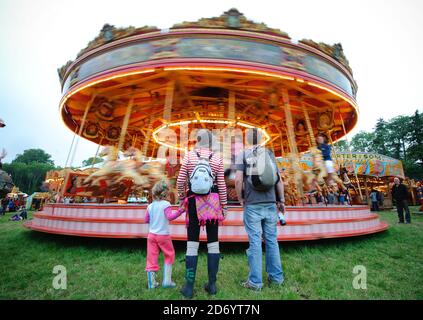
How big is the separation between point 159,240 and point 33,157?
360 feet

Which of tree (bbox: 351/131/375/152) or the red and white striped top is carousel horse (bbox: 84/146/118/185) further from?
tree (bbox: 351/131/375/152)

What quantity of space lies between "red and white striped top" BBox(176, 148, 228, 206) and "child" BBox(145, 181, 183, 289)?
284 millimetres

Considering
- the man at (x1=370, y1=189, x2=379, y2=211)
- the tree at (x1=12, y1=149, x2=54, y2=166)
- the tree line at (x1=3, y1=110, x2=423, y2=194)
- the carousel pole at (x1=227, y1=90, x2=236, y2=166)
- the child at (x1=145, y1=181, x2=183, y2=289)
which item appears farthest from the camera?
the tree at (x1=12, y1=149, x2=54, y2=166)

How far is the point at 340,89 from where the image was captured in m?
6.44

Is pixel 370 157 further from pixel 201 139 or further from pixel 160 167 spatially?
pixel 201 139

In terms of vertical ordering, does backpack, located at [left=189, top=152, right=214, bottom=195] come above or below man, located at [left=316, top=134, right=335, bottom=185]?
below

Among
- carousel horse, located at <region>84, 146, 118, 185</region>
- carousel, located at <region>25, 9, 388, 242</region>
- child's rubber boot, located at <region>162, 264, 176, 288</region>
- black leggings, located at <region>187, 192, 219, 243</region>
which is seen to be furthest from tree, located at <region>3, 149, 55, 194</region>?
black leggings, located at <region>187, 192, 219, 243</region>

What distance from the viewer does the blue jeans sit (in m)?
2.47

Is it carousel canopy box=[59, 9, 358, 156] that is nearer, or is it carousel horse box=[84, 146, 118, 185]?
carousel horse box=[84, 146, 118, 185]

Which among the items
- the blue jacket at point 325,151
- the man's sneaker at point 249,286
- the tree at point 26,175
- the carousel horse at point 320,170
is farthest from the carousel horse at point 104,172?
the tree at point 26,175

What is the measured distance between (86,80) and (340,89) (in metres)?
6.83

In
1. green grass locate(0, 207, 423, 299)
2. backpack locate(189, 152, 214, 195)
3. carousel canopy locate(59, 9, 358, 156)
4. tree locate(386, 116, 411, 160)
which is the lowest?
green grass locate(0, 207, 423, 299)

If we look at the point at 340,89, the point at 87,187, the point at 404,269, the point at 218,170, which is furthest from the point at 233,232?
the point at 340,89
